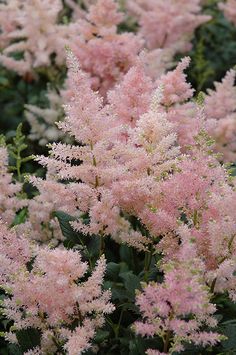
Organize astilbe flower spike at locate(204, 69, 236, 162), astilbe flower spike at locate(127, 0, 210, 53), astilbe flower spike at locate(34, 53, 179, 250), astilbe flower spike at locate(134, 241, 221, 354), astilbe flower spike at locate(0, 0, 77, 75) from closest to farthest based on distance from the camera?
astilbe flower spike at locate(134, 241, 221, 354) → astilbe flower spike at locate(34, 53, 179, 250) → astilbe flower spike at locate(204, 69, 236, 162) → astilbe flower spike at locate(0, 0, 77, 75) → astilbe flower spike at locate(127, 0, 210, 53)

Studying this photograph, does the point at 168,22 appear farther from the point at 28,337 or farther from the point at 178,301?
the point at 178,301

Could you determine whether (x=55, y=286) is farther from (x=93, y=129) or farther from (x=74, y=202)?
(x=93, y=129)

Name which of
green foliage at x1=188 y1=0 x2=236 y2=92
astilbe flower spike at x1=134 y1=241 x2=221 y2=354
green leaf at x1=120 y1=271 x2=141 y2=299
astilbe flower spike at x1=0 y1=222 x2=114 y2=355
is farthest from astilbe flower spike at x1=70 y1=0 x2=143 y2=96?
astilbe flower spike at x1=134 y1=241 x2=221 y2=354

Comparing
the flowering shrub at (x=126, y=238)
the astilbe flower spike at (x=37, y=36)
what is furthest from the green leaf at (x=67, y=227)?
the astilbe flower spike at (x=37, y=36)

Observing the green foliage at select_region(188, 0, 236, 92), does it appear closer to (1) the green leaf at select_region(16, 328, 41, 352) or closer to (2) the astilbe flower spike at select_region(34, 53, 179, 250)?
(2) the astilbe flower spike at select_region(34, 53, 179, 250)

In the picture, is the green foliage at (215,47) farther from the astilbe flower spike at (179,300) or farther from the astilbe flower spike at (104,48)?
the astilbe flower spike at (179,300)

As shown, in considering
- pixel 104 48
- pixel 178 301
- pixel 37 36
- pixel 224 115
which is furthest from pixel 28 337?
pixel 37 36

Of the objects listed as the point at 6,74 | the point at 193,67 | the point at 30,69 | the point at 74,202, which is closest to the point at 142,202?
the point at 74,202

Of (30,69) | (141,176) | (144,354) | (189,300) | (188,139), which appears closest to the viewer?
(189,300)
